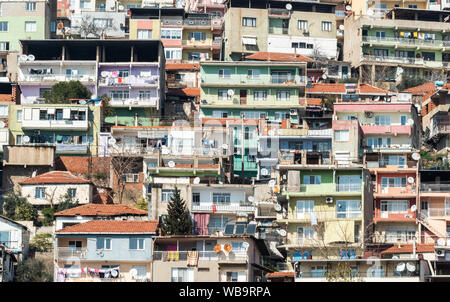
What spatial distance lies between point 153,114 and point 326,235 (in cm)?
2857

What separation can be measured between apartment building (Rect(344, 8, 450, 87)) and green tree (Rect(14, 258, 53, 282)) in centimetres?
4689

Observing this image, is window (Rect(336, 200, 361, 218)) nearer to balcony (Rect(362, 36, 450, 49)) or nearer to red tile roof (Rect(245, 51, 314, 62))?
red tile roof (Rect(245, 51, 314, 62))

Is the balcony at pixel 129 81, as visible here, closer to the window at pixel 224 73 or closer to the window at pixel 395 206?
the window at pixel 224 73

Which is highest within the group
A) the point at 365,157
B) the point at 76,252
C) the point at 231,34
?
the point at 231,34

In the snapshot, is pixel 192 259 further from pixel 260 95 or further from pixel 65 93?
pixel 260 95

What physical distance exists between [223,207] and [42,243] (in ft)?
34.6

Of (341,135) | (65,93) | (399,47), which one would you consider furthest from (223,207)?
(399,47)

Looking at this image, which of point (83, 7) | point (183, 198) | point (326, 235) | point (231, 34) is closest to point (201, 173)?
point (183, 198)

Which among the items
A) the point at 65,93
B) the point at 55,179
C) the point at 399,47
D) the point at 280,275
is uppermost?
the point at 399,47

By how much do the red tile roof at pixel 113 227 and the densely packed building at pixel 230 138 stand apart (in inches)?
6.3

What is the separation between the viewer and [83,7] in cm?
11788

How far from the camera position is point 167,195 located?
67.9 m

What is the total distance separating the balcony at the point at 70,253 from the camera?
61.5 metres
